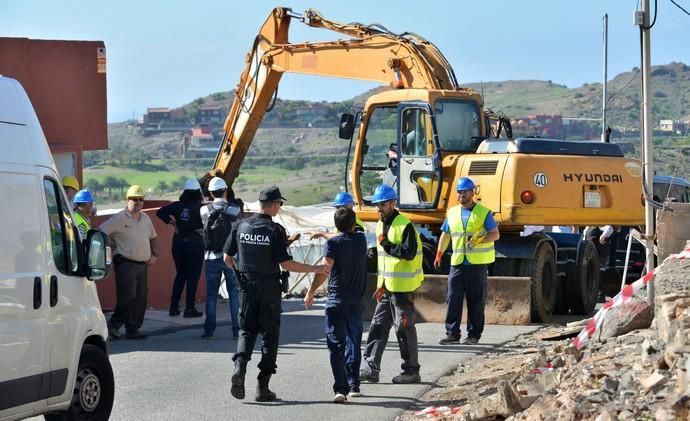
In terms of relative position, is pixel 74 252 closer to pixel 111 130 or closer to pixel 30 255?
pixel 30 255

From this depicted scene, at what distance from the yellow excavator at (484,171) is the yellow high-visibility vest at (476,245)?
2168mm

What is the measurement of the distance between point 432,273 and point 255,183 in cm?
7229

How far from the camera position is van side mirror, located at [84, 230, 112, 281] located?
916 centimetres

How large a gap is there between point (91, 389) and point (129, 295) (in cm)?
582

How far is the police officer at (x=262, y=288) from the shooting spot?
10938mm

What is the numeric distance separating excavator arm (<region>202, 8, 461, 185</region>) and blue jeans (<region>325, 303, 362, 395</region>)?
828 cm

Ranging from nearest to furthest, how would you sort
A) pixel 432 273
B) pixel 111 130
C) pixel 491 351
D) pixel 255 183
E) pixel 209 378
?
pixel 209 378
pixel 491 351
pixel 432 273
pixel 255 183
pixel 111 130

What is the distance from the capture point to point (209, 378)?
40.0 feet

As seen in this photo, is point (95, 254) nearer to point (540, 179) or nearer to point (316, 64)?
point (540, 179)

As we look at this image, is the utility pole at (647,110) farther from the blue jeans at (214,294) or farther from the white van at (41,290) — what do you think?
the white van at (41,290)

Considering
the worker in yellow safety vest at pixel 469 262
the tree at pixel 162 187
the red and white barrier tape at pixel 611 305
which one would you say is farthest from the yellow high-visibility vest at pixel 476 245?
the tree at pixel 162 187

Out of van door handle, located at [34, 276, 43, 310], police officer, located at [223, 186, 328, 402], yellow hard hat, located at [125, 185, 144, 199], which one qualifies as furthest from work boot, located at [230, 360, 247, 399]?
yellow hard hat, located at [125, 185, 144, 199]

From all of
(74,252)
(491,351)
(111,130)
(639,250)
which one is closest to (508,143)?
(491,351)

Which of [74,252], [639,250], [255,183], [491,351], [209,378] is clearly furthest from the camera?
[255,183]
